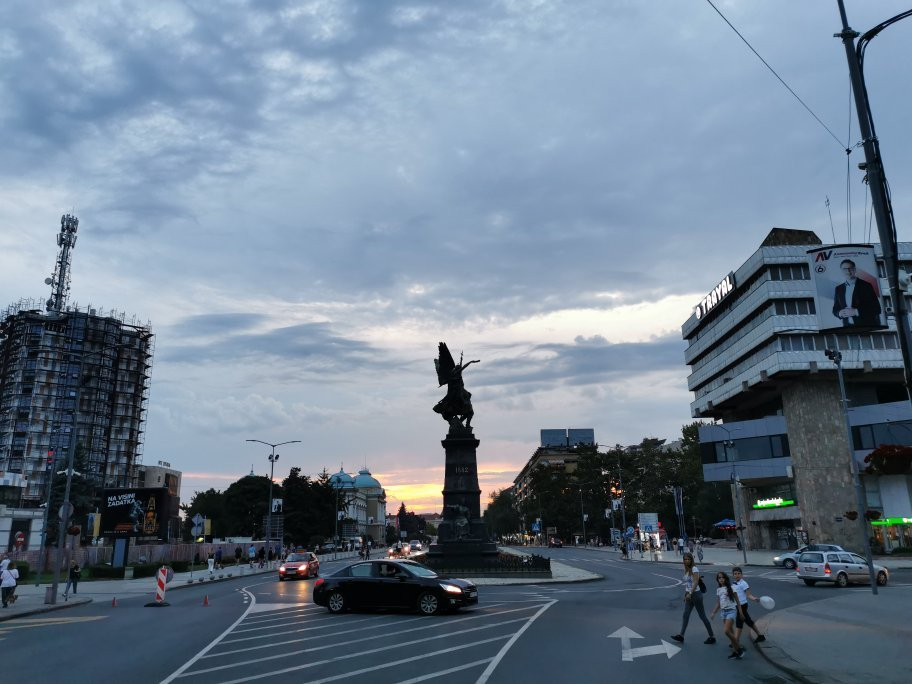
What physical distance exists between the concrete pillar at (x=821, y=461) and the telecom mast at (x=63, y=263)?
389 ft

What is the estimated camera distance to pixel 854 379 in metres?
62.2

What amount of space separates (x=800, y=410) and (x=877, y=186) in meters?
58.1

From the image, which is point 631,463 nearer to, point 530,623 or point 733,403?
point 733,403

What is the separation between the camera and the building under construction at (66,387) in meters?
107

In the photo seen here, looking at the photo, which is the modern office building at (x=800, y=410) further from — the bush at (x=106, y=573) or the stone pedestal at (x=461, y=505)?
the bush at (x=106, y=573)

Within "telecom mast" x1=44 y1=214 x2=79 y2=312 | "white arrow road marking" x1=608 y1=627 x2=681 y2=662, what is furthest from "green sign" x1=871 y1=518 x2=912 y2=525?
"telecom mast" x1=44 y1=214 x2=79 y2=312

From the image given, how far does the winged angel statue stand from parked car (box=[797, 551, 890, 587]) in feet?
65.1

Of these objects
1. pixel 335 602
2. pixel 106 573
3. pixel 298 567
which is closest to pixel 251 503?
pixel 106 573

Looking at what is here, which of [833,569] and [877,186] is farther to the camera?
[833,569]

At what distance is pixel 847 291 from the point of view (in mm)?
12469

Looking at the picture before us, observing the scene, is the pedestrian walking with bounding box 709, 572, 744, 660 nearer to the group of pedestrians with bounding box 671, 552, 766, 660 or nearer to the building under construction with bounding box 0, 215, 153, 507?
the group of pedestrians with bounding box 671, 552, 766, 660

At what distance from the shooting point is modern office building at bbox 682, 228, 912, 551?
191ft

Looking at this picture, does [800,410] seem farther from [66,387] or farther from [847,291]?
[66,387]

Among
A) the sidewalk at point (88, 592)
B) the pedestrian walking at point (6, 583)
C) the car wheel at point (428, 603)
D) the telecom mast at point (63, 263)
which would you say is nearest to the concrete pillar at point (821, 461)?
the sidewalk at point (88, 592)
